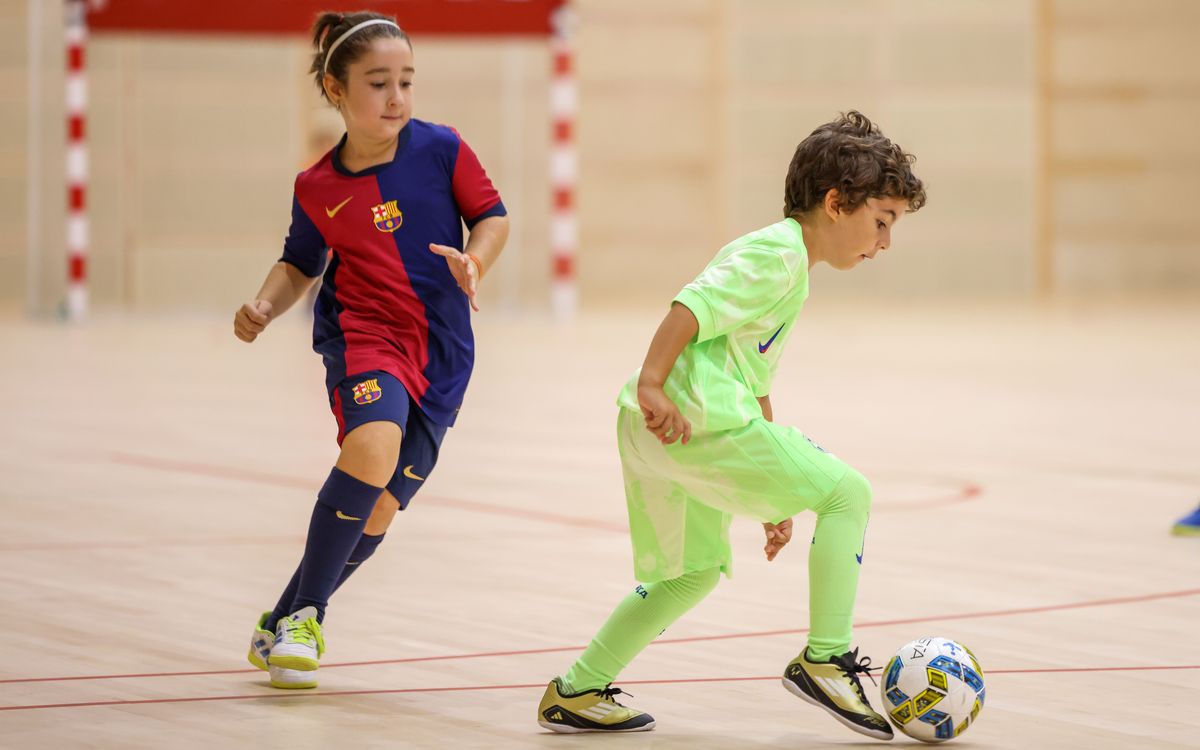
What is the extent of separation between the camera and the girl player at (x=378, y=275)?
3371mm

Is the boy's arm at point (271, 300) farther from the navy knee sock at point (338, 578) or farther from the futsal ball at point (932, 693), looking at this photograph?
the futsal ball at point (932, 693)

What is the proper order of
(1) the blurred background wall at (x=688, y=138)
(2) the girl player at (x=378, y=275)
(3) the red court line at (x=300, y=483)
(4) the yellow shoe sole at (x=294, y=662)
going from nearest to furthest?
(4) the yellow shoe sole at (x=294, y=662) → (2) the girl player at (x=378, y=275) → (3) the red court line at (x=300, y=483) → (1) the blurred background wall at (x=688, y=138)

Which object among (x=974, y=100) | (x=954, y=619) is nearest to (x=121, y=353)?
(x=954, y=619)

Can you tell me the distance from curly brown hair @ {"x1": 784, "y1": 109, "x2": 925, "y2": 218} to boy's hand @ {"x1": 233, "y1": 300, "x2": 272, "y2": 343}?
1.02 metres

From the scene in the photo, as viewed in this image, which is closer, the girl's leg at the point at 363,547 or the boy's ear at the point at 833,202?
the boy's ear at the point at 833,202

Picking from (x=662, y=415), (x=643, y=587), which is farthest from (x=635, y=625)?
(x=662, y=415)

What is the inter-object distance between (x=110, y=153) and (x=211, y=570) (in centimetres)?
1295

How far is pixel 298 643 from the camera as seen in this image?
10.8 feet

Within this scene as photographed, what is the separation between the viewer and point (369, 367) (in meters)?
3.39

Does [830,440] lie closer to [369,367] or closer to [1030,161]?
[369,367]

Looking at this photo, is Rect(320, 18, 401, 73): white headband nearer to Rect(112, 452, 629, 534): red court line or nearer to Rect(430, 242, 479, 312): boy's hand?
Rect(430, 242, 479, 312): boy's hand

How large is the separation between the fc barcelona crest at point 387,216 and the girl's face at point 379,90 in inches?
5.0

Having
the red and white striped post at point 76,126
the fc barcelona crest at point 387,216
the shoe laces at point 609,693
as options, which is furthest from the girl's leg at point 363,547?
the red and white striped post at point 76,126

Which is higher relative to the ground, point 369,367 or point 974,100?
point 974,100
